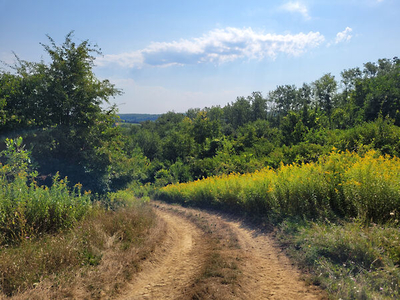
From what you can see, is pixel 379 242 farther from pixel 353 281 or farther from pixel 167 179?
pixel 167 179

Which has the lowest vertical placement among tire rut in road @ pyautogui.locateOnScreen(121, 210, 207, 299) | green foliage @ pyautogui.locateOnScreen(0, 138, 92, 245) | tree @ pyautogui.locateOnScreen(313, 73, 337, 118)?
tire rut in road @ pyautogui.locateOnScreen(121, 210, 207, 299)

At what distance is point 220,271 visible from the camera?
207 inches

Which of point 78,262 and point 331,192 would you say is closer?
point 78,262

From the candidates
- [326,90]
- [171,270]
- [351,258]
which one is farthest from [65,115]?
[326,90]

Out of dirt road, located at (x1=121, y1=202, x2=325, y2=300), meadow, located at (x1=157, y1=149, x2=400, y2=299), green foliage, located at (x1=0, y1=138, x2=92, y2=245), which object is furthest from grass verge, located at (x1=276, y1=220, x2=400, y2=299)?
green foliage, located at (x1=0, y1=138, x2=92, y2=245)

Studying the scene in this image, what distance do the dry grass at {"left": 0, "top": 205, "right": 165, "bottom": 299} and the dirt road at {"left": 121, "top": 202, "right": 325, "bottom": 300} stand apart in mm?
417

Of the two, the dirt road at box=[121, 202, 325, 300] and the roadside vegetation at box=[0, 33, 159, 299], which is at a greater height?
the roadside vegetation at box=[0, 33, 159, 299]

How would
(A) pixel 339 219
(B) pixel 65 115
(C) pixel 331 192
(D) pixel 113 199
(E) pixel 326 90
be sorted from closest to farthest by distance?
(A) pixel 339 219 < (C) pixel 331 192 < (D) pixel 113 199 < (B) pixel 65 115 < (E) pixel 326 90

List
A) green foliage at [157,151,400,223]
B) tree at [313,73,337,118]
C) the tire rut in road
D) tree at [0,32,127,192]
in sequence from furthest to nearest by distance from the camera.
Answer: tree at [313,73,337,118], tree at [0,32,127,192], green foliage at [157,151,400,223], the tire rut in road

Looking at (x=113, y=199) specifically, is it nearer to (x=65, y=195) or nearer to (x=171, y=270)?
(x=65, y=195)

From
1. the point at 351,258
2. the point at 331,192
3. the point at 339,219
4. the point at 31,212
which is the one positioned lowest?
the point at 351,258

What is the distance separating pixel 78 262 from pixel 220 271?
9.24ft

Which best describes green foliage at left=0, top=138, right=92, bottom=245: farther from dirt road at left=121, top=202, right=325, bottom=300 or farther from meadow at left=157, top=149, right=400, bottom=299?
meadow at left=157, top=149, right=400, bottom=299

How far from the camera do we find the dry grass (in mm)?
4355
